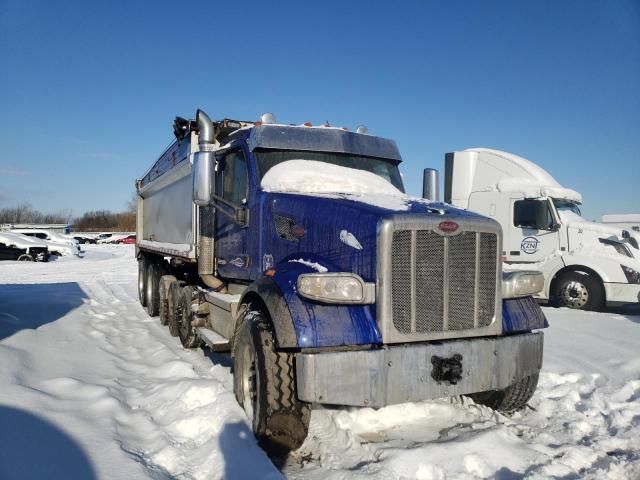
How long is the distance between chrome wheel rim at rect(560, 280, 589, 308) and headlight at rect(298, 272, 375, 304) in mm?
8317

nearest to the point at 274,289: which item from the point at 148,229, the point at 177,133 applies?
the point at 177,133

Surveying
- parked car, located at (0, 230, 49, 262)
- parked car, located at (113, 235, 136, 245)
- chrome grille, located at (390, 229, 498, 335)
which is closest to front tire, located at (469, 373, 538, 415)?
chrome grille, located at (390, 229, 498, 335)

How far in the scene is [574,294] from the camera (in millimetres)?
9945

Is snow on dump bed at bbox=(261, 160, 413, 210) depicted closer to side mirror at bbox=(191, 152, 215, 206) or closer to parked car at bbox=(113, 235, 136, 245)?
side mirror at bbox=(191, 152, 215, 206)

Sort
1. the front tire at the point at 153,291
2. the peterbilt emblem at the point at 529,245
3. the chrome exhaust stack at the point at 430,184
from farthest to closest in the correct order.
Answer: the peterbilt emblem at the point at 529,245 < the front tire at the point at 153,291 < the chrome exhaust stack at the point at 430,184

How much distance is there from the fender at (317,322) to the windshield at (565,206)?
868 centimetres

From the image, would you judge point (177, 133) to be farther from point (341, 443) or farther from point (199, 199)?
point (341, 443)

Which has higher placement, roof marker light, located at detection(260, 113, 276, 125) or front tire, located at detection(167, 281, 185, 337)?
roof marker light, located at detection(260, 113, 276, 125)

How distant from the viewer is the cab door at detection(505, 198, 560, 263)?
10.2 m

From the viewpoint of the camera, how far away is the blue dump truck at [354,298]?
319 cm

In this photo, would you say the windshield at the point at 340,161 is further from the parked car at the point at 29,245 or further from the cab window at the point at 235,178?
the parked car at the point at 29,245

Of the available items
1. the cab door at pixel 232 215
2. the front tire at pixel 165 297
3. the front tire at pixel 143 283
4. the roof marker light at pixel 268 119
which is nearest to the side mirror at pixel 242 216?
the cab door at pixel 232 215

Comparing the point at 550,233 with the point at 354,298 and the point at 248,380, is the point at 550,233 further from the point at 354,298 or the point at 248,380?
the point at 248,380

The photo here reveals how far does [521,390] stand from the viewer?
13.6 feet
